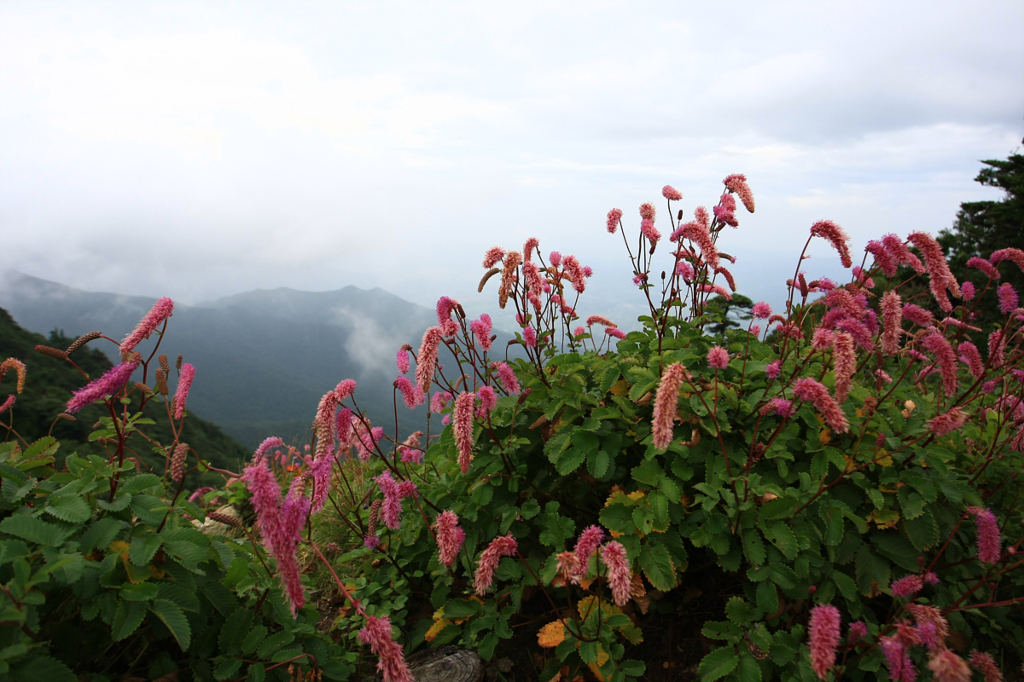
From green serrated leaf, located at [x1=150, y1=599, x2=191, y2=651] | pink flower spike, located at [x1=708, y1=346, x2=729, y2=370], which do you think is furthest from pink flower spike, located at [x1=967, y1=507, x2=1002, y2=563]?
green serrated leaf, located at [x1=150, y1=599, x2=191, y2=651]

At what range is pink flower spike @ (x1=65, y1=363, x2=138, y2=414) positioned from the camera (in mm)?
2299

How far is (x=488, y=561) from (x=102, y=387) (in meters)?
1.81

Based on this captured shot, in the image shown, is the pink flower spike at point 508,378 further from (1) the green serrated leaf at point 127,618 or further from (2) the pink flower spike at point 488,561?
(1) the green serrated leaf at point 127,618

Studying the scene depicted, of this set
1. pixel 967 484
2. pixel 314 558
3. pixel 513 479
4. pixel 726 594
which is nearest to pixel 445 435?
pixel 513 479

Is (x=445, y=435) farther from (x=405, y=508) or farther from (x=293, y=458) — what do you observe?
(x=293, y=458)

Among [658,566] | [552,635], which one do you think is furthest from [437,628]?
[658,566]

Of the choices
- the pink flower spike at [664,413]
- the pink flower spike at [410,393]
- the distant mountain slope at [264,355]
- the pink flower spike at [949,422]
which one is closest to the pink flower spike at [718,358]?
the pink flower spike at [664,413]

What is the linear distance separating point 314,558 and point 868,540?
373cm

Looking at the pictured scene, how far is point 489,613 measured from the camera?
9.73 feet

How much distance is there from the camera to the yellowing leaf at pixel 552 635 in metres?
2.88

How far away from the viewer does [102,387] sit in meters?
2.32

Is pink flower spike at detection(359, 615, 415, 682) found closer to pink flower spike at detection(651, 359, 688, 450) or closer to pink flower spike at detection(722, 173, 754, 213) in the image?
pink flower spike at detection(651, 359, 688, 450)

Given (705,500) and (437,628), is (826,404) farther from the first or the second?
(437,628)

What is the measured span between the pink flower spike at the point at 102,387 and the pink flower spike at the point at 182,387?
2.12 ft
